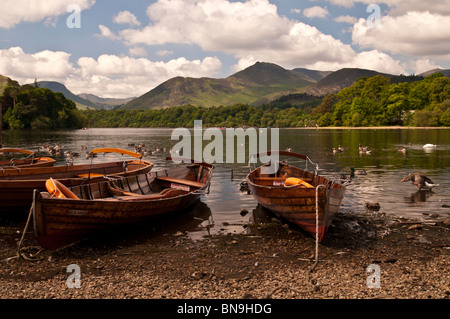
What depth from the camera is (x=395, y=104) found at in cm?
14325

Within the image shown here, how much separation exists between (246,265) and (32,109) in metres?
160

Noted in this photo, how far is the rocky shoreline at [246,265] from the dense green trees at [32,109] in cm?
15306

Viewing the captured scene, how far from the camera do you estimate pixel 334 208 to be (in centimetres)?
1181

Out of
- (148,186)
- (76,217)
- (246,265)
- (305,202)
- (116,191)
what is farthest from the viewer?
(148,186)

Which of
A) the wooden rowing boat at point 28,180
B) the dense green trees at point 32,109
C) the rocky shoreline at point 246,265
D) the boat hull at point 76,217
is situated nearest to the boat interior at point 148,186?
the wooden rowing boat at point 28,180

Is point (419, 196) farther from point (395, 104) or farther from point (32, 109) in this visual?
point (32, 109)

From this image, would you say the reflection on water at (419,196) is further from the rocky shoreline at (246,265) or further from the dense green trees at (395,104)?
the dense green trees at (395,104)


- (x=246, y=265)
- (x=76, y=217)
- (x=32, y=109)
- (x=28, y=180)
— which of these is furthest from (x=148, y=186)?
(x=32, y=109)

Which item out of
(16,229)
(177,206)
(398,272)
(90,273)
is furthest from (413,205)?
(16,229)

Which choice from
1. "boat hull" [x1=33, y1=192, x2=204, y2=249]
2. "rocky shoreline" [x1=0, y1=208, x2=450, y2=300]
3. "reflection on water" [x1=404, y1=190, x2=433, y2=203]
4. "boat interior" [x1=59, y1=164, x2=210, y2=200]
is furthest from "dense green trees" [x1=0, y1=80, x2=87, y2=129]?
"reflection on water" [x1=404, y1=190, x2=433, y2=203]

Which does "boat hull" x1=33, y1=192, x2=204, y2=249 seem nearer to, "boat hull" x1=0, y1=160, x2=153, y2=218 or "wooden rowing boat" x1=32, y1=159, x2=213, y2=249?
"wooden rowing boat" x1=32, y1=159, x2=213, y2=249

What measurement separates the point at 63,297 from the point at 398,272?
8781 millimetres

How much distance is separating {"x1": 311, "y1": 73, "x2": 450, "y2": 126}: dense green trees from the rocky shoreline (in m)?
134
